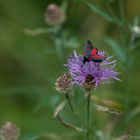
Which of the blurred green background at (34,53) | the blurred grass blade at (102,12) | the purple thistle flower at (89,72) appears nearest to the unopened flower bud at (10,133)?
the purple thistle flower at (89,72)

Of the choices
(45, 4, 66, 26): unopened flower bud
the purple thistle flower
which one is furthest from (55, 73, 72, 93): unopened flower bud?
(45, 4, 66, 26): unopened flower bud

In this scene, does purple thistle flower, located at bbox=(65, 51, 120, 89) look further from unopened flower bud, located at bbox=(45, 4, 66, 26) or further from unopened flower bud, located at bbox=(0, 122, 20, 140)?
unopened flower bud, located at bbox=(45, 4, 66, 26)

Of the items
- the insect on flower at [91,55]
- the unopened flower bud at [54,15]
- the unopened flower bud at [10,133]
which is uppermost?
the unopened flower bud at [54,15]

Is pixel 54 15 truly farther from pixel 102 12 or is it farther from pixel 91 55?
pixel 91 55

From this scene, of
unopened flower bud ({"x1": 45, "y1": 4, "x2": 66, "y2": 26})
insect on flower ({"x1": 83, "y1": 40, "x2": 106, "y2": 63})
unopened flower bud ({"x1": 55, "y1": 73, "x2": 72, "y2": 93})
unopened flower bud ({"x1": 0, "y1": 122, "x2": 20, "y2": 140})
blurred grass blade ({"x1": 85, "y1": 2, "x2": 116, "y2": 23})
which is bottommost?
insect on flower ({"x1": 83, "y1": 40, "x2": 106, "y2": 63})

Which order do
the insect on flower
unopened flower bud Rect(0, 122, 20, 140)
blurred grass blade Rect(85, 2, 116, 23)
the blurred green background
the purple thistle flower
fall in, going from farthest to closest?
the blurred green background
blurred grass blade Rect(85, 2, 116, 23)
unopened flower bud Rect(0, 122, 20, 140)
the purple thistle flower
the insect on flower

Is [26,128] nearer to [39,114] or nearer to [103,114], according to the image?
[39,114]

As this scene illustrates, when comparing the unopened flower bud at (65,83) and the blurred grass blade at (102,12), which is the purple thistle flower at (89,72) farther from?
the blurred grass blade at (102,12)

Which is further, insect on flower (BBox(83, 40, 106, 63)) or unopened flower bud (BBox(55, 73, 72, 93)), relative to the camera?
unopened flower bud (BBox(55, 73, 72, 93))

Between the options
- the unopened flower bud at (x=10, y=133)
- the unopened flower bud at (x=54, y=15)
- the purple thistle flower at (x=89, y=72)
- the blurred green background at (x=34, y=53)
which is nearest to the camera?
the purple thistle flower at (x=89, y=72)
